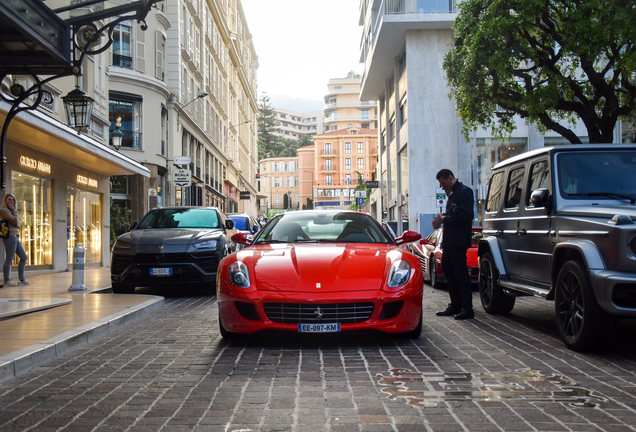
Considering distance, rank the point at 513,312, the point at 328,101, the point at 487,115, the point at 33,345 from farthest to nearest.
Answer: the point at 328,101, the point at 487,115, the point at 513,312, the point at 33,345

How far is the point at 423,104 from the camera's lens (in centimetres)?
3222

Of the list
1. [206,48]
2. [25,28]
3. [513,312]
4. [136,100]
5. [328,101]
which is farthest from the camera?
[328,101]

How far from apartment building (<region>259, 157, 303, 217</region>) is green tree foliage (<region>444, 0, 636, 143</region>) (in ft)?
365

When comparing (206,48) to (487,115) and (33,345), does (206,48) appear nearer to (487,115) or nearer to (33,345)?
(487,115)

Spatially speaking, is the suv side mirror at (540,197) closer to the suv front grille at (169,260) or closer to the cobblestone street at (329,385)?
the cobblestone street at (329,385)

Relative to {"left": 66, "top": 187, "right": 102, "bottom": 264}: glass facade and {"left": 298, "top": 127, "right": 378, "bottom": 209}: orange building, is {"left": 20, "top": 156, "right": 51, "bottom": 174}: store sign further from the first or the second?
{"left": 298, "top": 127, "right": 378, "bottom": 209}: orange building

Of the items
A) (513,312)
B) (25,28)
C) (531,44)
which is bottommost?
(513,312)

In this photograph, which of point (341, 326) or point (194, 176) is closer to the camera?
point (341, 326)

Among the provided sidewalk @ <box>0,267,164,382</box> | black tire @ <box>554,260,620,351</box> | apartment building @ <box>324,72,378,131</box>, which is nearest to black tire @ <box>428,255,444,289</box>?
sidewalk @ <box>0,267,164,382</box>

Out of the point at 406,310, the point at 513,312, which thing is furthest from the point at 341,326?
the point at 513,312

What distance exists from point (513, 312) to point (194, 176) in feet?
101

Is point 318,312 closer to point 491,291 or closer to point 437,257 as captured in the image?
point 491,291

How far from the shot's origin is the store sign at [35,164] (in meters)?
15.8

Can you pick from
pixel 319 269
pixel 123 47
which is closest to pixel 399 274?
pixel 319 269
